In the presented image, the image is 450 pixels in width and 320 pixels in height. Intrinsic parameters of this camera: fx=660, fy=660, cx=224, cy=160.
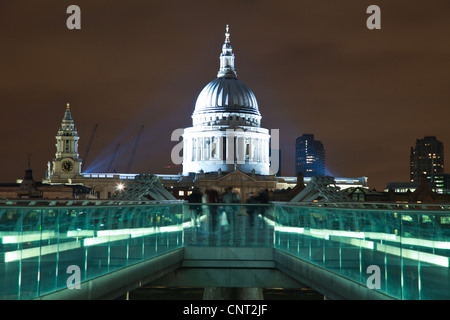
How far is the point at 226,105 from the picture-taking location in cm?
18925

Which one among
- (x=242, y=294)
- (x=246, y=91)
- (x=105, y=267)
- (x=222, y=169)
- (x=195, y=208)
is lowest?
(x=242, y=294)

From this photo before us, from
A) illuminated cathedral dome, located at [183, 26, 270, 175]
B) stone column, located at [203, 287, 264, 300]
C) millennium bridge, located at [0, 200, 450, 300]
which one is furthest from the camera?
illuminated cathedral dome, located at [183, 26, 270, 175]

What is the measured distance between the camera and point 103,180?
584ft

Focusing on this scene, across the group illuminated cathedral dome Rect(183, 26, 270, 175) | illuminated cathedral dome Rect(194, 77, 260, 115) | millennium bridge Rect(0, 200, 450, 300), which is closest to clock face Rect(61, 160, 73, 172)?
illuminated cathedral dome Rect(183, 26, 270, 175)

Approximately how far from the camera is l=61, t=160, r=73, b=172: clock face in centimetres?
17900

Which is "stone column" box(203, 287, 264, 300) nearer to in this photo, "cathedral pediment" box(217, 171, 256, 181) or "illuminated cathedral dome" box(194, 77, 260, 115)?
"cathedral pediment" box(217, 171, 256, 181)

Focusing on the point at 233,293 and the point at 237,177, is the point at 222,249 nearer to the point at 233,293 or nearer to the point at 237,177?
the point at 233,293

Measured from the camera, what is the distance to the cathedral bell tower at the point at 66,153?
586 ft

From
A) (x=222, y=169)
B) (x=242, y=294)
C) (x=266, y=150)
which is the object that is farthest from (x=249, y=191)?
(x=242, y=294)

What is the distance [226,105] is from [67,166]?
156 feet

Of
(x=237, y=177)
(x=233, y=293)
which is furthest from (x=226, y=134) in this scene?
(x=233, y=293)

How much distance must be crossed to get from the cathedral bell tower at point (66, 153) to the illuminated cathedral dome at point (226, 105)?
1415 inches
